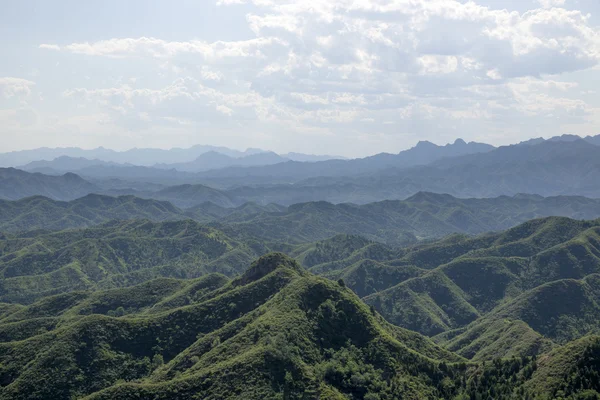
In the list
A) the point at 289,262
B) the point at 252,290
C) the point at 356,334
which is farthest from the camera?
the point at 289,262

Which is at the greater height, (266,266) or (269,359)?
(266,266)

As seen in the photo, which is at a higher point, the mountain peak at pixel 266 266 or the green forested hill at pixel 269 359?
the mountain peak at pixel 266 266

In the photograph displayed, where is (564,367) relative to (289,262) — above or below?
below

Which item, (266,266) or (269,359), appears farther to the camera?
(266,266)

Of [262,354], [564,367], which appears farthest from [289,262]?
[564,367]

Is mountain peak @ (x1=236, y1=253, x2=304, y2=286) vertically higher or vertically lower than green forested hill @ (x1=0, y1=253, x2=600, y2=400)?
higher

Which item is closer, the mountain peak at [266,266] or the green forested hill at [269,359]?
the green forested hill at [269,359]

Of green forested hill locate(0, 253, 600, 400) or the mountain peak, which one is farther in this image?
the mountain peak

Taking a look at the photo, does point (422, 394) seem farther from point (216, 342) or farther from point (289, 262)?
point (289, 262)
